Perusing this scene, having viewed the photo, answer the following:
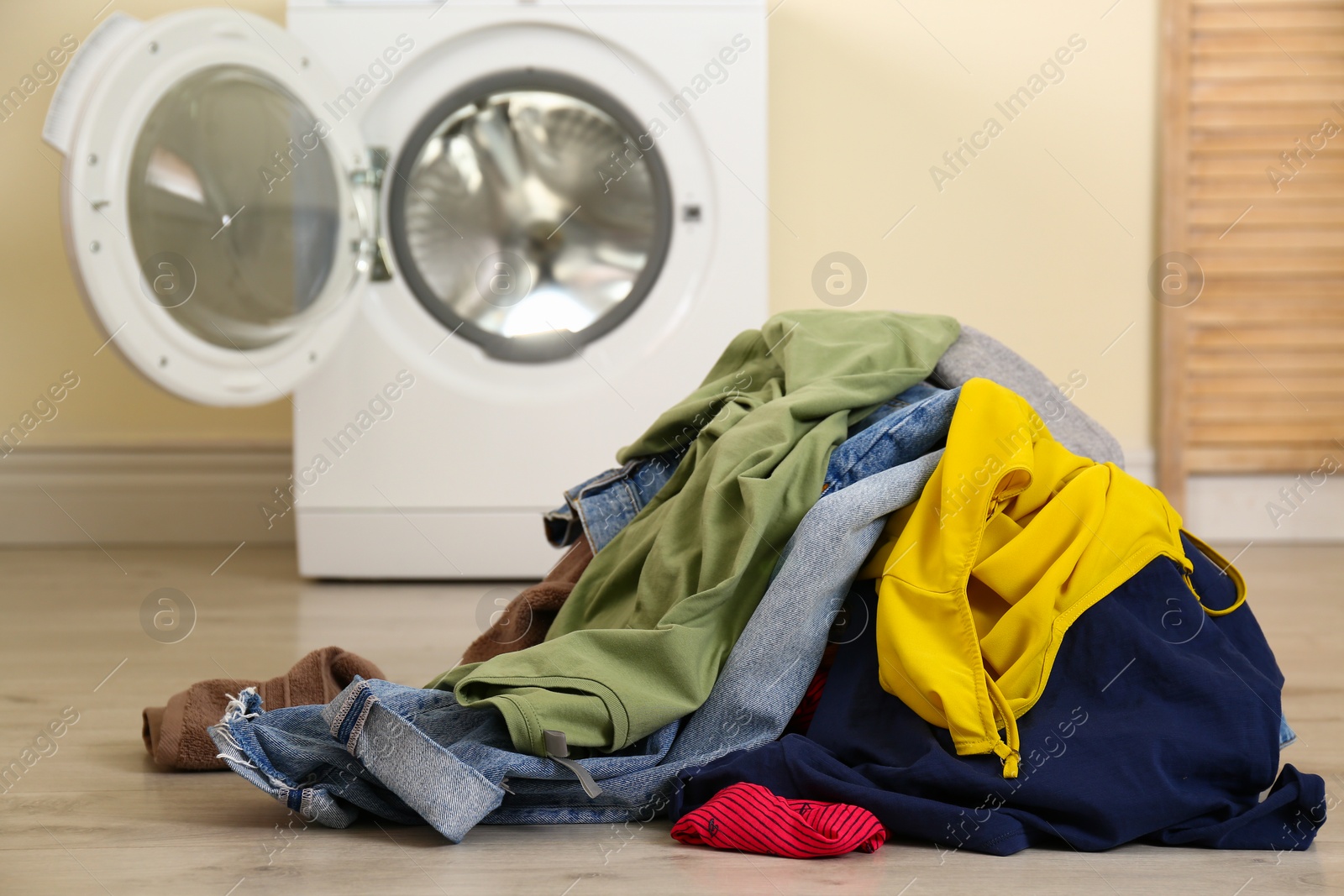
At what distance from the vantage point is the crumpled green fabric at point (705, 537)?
2.85 feet

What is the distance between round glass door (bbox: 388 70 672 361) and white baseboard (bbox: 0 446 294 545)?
0.62 m

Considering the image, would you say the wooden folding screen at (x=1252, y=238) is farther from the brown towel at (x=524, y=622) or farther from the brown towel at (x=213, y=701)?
the brown towel at (x=213, y=701)

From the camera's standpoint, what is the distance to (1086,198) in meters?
2.18

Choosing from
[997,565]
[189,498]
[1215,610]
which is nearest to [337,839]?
[997,565]

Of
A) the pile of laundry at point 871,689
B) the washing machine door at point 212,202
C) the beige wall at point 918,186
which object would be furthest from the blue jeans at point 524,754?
the beige wall at point 918,186

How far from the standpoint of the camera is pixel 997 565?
0.88 metres

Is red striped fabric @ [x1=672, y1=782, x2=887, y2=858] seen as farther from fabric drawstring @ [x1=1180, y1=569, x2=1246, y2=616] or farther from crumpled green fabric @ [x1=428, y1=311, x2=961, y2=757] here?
fabric drawstring @ [x1=1180, y1=569, x2=1246, y2=616]

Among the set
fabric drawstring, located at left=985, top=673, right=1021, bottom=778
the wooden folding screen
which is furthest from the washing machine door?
the wooden folding screen

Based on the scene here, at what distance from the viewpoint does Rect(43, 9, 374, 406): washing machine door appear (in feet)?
4.60

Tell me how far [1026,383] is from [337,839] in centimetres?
74

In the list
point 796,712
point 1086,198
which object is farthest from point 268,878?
point 1086,198

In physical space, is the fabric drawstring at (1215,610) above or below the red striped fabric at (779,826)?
above

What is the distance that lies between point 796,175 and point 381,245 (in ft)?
2.64

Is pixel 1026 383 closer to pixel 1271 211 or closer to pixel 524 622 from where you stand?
pixel 524 622
